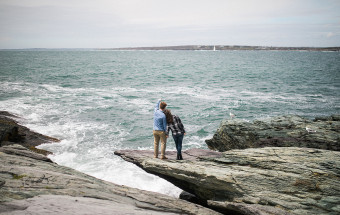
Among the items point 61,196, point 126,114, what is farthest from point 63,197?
point 126,114

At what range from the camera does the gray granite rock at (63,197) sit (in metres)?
4.45

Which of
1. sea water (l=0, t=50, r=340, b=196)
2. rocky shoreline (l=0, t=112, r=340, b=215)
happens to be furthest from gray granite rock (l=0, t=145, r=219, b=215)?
sea water (l=0, t=50, r=340, b=196)

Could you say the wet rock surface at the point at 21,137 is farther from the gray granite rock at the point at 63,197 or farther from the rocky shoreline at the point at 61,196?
the gray granite rock at the point at 63,197

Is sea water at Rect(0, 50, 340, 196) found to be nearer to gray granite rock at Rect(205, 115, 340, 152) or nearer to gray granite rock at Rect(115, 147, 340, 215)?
gray granite rock at Rect(115, 147, 340, 215)

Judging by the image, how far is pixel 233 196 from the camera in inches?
286

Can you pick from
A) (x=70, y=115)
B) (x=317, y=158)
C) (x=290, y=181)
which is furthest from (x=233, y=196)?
(x=70, y=115)

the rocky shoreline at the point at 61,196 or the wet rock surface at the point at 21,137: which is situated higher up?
the rocky shoreline at the point at 61,196

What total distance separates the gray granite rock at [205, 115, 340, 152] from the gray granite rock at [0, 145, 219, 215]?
23.1 ft

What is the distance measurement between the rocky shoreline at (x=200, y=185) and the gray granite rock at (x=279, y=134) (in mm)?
657

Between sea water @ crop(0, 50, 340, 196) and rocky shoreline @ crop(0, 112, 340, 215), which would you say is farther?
sea water @ crop(0, 50, 340, 196)

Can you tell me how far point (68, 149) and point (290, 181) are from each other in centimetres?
1537

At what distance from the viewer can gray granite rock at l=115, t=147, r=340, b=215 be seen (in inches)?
254

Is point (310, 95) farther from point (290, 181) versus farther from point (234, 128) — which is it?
point (290, 181)

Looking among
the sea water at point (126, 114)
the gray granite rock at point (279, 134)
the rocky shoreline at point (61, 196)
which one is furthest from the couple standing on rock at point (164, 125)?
the gray granite rock at point (279, 134)
